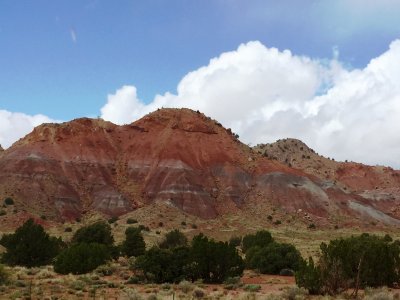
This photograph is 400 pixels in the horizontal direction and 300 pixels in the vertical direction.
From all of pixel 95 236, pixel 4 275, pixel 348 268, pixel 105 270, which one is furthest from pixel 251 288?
pixel 95 236

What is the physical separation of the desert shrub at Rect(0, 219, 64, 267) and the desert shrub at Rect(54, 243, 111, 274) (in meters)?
4.67

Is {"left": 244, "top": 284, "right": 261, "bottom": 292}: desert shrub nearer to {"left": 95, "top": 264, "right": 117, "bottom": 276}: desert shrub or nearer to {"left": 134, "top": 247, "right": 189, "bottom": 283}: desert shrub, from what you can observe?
{"left": 134, "top": 247, "right": 189, "bottom": 283}: desert shrub

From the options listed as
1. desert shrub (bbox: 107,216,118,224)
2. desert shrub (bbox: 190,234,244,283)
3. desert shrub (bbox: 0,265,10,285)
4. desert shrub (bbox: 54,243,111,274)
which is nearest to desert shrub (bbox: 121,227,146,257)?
desert shrub (bbox: 54,243,111,274)

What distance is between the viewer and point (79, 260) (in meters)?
34.7

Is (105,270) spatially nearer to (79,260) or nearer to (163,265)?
(79,260)

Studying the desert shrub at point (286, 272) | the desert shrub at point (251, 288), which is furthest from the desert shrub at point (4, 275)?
the desert shrub at point (286, 272)

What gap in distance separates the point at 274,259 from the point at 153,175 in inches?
2365

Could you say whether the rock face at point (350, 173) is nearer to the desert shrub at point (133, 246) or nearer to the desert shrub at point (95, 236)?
the desert shrub at point (133, 246)

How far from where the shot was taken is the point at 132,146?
4122 inches

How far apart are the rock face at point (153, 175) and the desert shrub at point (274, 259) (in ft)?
152

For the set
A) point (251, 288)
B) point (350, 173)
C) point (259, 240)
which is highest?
point (350, 173)

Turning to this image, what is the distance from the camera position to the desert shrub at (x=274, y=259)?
3759 cm

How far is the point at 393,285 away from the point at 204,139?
8216cm

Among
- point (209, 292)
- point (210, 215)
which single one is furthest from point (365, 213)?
point (209, 292)
